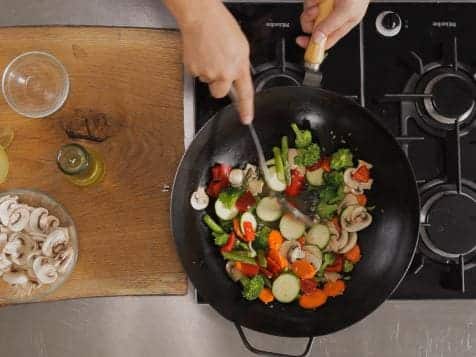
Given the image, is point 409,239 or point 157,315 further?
point 157,315

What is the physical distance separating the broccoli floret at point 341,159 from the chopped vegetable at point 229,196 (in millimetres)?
203

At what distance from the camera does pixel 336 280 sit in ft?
3.86

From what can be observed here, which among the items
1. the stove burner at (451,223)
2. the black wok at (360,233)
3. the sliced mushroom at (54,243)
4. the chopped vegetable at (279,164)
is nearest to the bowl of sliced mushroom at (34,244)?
the sliced mushroom at (54,243)

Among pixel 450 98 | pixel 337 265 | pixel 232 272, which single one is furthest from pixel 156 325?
pixel 450 98

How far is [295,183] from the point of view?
47.2 inches

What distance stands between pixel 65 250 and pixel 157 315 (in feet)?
0.80

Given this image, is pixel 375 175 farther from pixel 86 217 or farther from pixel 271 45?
pixel 86 217

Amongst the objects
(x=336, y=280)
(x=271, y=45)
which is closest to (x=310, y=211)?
(x=336, y=280)

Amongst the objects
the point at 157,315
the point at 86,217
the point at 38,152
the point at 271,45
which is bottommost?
the point at 157,315

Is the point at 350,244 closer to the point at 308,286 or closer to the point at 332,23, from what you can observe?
the point at 308,286

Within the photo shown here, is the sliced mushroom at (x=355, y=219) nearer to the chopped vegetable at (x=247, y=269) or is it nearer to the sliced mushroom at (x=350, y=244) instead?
the sliced mushroom at (x=350, y=244)

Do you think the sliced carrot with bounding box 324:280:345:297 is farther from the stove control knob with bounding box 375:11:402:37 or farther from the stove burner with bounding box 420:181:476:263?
the stove control knob with bounding box 375:11:402:37

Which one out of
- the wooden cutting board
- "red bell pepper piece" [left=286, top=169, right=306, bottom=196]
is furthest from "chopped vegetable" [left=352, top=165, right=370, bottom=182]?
the wooden cutting board

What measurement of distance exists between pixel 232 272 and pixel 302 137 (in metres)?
0.32
